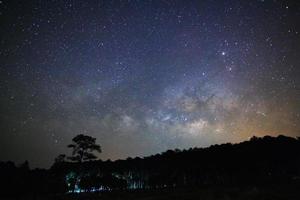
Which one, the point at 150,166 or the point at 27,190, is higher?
the point at 150,166

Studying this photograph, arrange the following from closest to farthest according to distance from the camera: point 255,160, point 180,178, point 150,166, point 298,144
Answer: point 255,160 < point 298,144 < point 180,178 < point 150,166

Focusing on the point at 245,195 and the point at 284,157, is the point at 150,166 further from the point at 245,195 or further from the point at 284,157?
the point at 245,195

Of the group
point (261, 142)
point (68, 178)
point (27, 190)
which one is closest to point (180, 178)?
point (261, 142)

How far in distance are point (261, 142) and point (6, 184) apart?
192 ft

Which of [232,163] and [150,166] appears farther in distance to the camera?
[150,166]

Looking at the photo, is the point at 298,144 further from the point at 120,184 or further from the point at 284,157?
the point at 120,184

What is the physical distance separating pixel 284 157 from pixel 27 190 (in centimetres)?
5547

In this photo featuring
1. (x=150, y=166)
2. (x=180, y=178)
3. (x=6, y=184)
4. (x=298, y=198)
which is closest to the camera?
(x=298, y=198)

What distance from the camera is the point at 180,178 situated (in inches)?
3342

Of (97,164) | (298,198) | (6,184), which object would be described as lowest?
(298,198)

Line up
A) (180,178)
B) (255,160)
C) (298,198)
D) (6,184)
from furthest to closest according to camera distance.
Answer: (180,178)
(255,160)
(6,184)
(298,198)

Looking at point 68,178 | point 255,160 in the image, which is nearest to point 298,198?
point 255,160

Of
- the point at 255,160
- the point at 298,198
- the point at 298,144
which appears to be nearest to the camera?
the point at 298,198

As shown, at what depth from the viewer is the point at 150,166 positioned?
90688 millimetres
